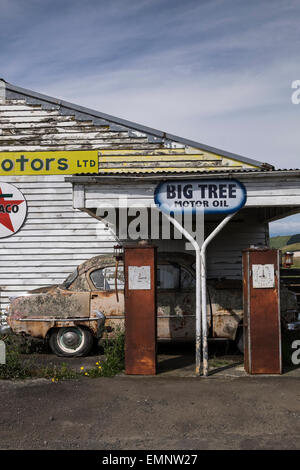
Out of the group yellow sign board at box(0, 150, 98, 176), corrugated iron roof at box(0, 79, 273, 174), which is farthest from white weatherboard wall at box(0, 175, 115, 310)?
corrugated iron roof at box(0, 79, 273, 174)

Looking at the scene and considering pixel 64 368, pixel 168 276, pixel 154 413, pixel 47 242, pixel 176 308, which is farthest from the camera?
pixel 47 242

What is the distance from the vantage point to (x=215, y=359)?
8.37 m

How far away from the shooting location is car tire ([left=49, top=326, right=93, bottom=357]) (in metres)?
8.81

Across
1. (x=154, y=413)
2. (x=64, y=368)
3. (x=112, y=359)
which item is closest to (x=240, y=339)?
(x=112, y=359)

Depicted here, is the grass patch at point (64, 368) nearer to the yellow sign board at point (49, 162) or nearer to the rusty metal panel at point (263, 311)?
the rusty metal panel at point (263, 311)

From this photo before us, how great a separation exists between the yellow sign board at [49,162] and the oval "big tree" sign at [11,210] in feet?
1.47

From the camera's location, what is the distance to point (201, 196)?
7762 millimetres

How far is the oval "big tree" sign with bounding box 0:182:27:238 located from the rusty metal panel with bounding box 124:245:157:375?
15.9ft

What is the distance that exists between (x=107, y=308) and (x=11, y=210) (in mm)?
4236

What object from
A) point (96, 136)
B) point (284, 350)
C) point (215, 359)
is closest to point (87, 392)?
point (215, 359)

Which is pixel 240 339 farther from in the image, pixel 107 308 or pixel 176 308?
pixel 107 308

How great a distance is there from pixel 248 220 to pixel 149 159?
2726mm

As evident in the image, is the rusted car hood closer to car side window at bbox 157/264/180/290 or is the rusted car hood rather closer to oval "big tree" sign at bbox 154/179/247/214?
car side window at bbox 157/264/180/290
